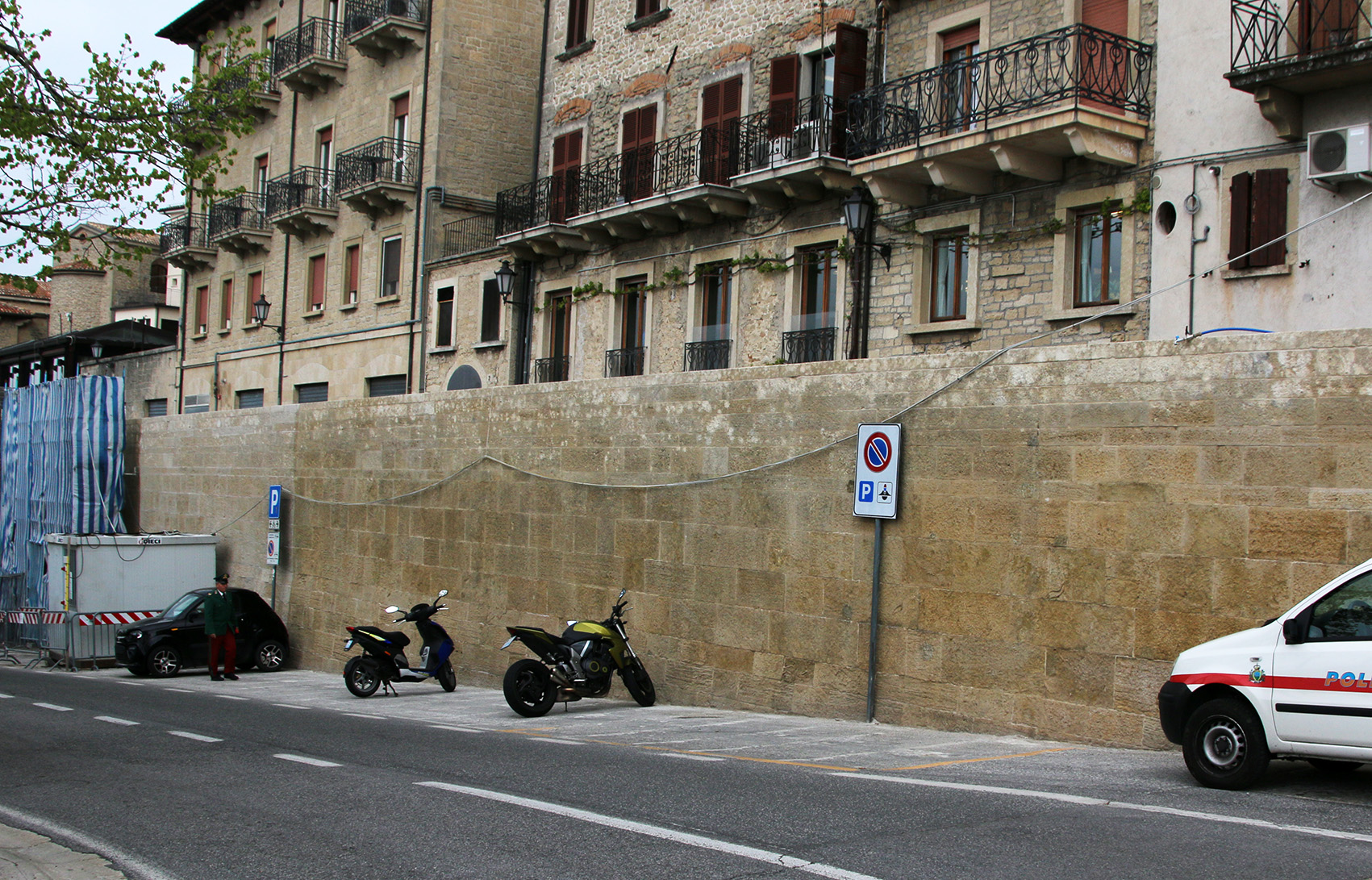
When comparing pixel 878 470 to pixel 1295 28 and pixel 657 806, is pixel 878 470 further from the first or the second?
pixel 1295 28

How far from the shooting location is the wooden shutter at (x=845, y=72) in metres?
20.0

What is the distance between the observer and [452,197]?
31391mm

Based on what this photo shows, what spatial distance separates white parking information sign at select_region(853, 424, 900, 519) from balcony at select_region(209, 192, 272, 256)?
28806 mm

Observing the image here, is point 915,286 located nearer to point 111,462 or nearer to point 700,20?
Result: point 700,20

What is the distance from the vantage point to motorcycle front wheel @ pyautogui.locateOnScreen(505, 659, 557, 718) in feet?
46.9

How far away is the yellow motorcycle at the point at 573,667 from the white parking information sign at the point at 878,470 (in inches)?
132

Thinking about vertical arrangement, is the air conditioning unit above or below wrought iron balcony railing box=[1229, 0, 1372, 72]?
below

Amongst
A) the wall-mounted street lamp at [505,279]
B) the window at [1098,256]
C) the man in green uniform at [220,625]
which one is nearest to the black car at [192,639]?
the man in green uniform at [220,625]

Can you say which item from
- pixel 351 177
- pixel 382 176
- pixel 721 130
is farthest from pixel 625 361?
pixel 351 177

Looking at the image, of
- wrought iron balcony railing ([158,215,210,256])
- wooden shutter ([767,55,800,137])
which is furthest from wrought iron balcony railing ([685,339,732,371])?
wrought iron balcony railing ([158,215,210,256])

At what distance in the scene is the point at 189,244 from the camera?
4150cm

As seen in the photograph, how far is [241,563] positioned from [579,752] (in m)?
17.9

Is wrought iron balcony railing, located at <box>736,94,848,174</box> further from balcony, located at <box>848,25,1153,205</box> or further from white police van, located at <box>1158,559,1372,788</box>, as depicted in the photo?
white police van, located at <box>1158,559,1372,788</box>

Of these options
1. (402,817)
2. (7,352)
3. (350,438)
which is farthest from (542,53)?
(7,352)
